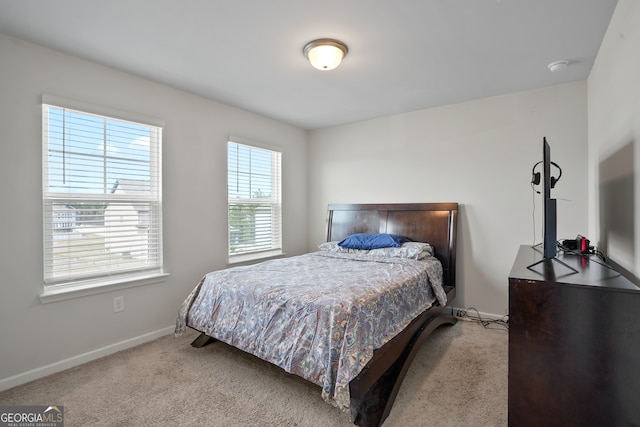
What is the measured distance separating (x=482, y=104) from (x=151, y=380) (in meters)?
4.00

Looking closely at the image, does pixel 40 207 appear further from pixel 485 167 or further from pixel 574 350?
pixel 485 167

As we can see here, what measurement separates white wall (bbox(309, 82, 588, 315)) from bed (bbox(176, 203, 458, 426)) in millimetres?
295

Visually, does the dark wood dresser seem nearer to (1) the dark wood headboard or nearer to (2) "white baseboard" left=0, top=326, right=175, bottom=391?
(1) the dark wood headboard

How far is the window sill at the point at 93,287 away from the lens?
7.71 feet

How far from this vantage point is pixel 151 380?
87.6 inches

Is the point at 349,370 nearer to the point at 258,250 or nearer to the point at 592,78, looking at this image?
the point at 258,250

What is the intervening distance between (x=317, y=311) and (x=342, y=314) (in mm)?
165

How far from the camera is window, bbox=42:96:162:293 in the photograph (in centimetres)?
239

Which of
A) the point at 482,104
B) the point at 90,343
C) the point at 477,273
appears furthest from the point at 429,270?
the point at 90,343

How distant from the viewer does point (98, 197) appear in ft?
8.58

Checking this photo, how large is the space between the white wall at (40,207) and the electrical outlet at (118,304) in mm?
33

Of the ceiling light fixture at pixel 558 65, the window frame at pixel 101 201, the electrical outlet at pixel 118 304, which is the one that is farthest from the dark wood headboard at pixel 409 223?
the electrical outlet at pixel 118 304

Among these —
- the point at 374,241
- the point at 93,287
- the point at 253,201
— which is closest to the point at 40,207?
the point at 93,287

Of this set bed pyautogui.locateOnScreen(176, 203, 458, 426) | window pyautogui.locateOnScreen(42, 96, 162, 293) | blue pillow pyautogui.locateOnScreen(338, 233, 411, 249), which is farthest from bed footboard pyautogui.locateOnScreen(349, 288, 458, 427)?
window pyautogui.locateOnScreen(42, 96, 162, 293)
